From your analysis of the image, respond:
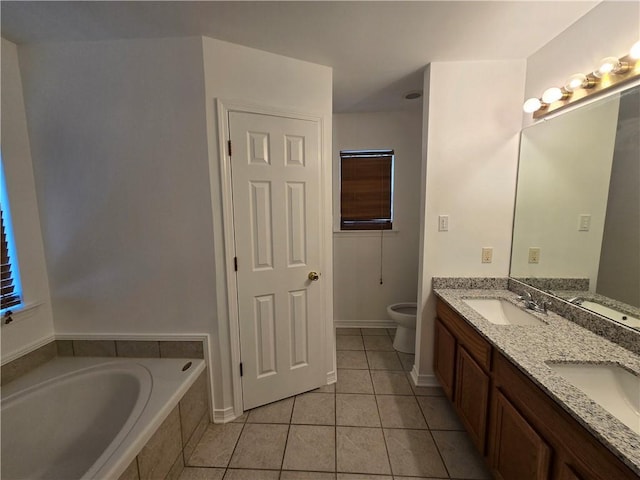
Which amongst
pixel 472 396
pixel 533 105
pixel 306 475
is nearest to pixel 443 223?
pixel 533 105

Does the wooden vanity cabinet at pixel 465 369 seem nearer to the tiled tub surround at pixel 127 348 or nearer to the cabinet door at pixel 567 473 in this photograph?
the cabinet door at pixel 567 473

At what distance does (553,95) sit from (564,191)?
55cm

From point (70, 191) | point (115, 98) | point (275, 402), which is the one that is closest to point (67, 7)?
point (115, 98)

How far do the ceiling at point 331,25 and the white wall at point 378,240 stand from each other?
1.05 metres

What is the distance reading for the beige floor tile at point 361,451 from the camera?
1424 mm

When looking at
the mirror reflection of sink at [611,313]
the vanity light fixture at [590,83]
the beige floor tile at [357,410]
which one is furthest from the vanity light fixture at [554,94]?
the beige floor tile at [357,410]

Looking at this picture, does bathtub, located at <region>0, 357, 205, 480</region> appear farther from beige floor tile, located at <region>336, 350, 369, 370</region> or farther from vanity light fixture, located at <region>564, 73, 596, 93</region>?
vanity light fixture, located at <region>564, 73, 596, 93</region>

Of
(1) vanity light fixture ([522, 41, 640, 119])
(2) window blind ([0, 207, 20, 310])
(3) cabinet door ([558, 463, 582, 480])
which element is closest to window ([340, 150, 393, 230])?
(1) vanity light fixture ([522, 41, 640, 119])

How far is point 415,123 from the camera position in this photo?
279 cm

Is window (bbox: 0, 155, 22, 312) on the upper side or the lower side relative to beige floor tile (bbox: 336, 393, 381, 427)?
upper

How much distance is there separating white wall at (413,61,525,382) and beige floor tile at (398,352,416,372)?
72cm

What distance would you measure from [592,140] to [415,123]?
5.41ft

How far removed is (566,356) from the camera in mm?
1063

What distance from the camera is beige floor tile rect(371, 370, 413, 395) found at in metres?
2.02
